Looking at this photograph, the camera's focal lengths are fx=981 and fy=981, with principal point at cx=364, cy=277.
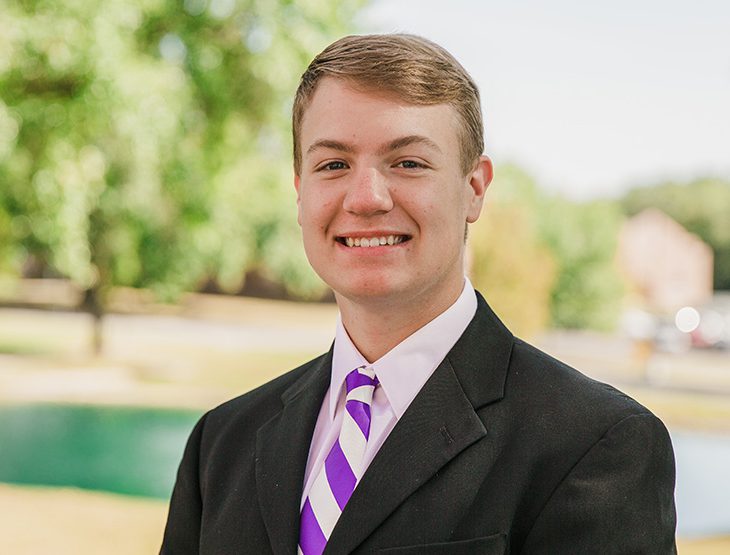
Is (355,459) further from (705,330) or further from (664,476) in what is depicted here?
(705,330)

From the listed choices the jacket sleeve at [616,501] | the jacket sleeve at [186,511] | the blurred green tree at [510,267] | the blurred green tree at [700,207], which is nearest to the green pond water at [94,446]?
the blurred green tree at [510,267]

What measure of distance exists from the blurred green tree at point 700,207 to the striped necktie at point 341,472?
45.7 m

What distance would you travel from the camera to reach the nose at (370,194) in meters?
1.24

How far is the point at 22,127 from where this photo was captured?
10.9 m

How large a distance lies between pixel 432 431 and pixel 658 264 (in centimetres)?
3965

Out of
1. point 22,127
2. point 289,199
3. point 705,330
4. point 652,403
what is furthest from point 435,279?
point 705,330

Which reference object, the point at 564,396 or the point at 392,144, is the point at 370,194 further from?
the point at 564,396

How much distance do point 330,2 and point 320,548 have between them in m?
11.3

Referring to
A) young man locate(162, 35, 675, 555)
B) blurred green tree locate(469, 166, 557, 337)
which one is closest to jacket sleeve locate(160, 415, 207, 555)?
young man locate(162, 35, 675, 555)

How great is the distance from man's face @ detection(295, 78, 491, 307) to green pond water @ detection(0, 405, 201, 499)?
10.2 meters

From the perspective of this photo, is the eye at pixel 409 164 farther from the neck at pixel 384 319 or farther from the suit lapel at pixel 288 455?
the suit lapel at pixel 288 455

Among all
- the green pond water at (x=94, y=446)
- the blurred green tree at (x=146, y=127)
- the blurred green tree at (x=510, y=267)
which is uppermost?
the blurred green tree at (x=146, y=127)

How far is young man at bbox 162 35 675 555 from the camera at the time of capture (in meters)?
1.15

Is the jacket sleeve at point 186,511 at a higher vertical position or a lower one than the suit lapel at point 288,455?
lower
